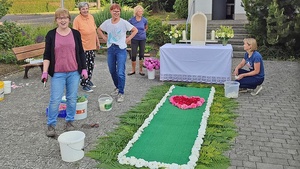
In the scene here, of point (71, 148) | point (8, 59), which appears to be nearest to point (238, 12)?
point (8, 59)

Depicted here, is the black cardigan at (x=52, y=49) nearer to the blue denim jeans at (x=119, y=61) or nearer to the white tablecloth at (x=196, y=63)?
the blue denim jeans at (x=119, y=61)

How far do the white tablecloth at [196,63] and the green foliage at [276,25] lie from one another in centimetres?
306

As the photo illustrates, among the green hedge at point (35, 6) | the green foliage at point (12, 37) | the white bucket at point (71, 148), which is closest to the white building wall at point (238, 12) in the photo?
the green foliage at point (12, 37)

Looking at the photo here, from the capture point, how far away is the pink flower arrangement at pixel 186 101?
211 inches

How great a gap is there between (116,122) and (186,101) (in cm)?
143

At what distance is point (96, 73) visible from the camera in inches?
321

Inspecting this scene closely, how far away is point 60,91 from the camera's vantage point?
13.4ft

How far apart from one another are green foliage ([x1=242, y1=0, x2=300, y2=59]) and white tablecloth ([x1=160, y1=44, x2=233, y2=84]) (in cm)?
306

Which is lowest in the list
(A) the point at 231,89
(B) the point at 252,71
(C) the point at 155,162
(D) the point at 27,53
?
(C) the point at 155,162

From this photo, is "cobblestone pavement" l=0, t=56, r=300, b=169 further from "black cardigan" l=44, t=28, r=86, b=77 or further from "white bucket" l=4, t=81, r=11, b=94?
"black cardigan" l=44, t=28, r=86, b=77

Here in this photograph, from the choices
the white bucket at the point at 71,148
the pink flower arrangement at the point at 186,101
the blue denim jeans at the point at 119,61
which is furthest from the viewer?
the blue denim jeans at the point at 119,61

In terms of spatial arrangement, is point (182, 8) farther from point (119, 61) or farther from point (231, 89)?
point (119, 61)

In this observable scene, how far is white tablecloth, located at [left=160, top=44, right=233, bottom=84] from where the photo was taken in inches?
262

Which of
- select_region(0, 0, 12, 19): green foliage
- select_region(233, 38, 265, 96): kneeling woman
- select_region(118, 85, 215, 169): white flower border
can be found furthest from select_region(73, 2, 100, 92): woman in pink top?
select_region(0, 0, 12, 19): green foliage
